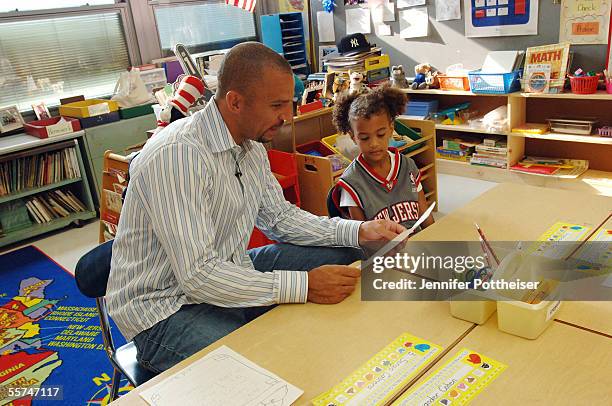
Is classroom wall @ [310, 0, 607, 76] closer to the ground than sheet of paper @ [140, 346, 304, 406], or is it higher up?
higher up

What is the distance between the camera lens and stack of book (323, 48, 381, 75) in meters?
4.13

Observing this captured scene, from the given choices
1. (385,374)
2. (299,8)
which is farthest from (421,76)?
(385,374)

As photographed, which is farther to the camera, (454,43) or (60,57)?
(60,57)

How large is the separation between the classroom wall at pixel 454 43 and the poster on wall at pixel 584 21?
0.14 ft

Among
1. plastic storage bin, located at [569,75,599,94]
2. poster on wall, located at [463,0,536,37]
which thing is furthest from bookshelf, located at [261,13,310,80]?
plastic storage bin, located at [569,75,599,94]

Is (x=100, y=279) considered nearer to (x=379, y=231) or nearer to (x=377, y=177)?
(x=379, y=231)

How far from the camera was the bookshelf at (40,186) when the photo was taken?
12.1 feet

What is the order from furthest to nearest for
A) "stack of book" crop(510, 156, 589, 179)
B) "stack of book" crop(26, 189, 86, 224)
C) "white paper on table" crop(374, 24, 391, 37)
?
1. "white paper on table" crop(374, 24, 391, 37)
2. "stack of book" crop(26, 189, 86, 224)
3. "stack of book" crop(510, 156, 589, 179)

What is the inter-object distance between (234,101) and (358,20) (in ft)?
11.5

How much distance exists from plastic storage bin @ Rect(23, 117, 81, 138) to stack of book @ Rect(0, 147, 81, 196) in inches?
6.3

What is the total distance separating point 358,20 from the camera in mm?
4691

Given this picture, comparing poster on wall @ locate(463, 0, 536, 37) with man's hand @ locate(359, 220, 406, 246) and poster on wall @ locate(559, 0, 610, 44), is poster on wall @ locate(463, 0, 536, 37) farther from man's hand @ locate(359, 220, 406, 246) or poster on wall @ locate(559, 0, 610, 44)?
man's hand @ locate(359, 220, 406, 246)

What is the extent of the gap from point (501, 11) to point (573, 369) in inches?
135

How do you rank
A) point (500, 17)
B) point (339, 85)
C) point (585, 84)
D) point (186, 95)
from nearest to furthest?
point (186, 95) → point (585, 84) → point (339, 85) → point (500, 17)
